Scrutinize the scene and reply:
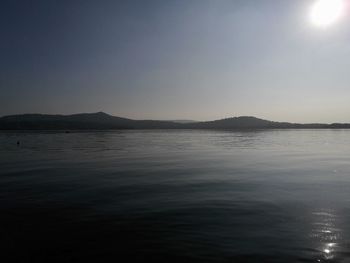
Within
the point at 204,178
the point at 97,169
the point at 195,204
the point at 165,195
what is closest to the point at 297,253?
the point at 195,204

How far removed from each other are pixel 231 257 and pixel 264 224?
3.10 meters

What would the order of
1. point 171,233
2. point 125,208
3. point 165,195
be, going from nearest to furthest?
point 171,233, point 125,208, point 165,195

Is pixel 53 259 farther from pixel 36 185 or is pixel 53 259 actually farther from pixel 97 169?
pixel 97 169

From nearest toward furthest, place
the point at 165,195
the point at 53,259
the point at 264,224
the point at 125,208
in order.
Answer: the point at 53,259 → the point at 264,224 → the point at 125,208 → the point at 165,195

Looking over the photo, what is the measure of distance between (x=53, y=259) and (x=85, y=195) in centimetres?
761

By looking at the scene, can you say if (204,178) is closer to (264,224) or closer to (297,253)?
(264,224)

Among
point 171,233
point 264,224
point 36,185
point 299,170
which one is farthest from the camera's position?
point 299,170

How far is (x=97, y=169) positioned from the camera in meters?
25.1

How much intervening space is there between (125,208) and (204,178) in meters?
8.50

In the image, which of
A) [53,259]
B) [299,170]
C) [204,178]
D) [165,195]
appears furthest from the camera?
Result: [299,170]

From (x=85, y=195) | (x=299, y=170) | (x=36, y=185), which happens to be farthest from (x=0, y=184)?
(x=299, y=170)

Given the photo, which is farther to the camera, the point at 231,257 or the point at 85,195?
the point at 85,195

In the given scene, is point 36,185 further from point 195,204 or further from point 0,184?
point 195,204

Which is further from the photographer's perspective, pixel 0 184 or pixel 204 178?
pixel 204 178
